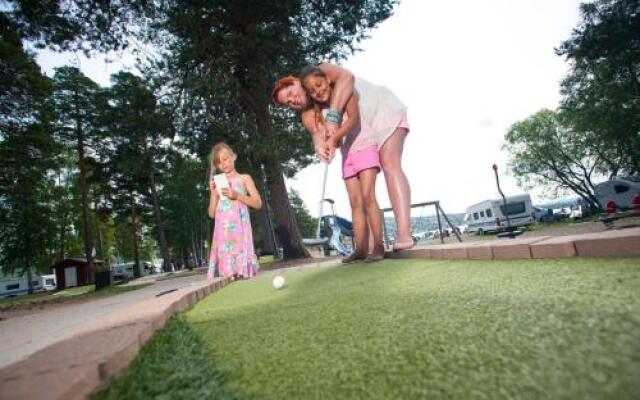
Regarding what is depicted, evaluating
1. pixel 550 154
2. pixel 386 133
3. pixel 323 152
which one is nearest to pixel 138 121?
pixel 323 152

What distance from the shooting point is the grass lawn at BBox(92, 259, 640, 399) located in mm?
700

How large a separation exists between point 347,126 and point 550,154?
47176 mm

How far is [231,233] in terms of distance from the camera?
17.9 ft

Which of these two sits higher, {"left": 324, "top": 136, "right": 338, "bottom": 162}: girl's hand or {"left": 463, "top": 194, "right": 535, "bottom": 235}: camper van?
{"left": 324, "top": 136, "right": 338, "bottom": 162}: girl's hand

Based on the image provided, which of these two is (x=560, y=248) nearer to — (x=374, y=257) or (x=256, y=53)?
(x=374, y=257)

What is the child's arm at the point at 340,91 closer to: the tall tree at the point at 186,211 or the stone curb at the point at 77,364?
the stone curb at the point at 77,364

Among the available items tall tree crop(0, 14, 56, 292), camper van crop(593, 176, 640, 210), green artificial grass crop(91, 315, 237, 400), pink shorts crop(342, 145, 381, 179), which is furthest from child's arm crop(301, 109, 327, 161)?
camper van crop(593, 176, 640, 210)

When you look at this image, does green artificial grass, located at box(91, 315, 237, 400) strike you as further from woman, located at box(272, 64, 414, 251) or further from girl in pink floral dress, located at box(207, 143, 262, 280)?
girl in pink floral dress, located at box(207, 143, 262, 280)

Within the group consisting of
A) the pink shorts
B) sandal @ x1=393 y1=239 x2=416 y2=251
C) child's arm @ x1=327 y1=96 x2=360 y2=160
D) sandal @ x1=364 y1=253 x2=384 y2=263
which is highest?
child's arm @ x1=327 y1=96 x2=360 y2=160

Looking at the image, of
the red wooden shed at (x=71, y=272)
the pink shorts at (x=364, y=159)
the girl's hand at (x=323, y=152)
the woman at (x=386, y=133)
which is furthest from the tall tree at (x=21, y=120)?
the red wooden shed at (x=71, y=272)

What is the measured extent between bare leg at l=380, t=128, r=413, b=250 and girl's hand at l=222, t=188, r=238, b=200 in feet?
7.92

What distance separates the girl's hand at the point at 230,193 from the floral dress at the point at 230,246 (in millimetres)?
242

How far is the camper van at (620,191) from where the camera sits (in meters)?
20.7

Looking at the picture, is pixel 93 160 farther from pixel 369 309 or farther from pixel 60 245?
pixel 369 309
